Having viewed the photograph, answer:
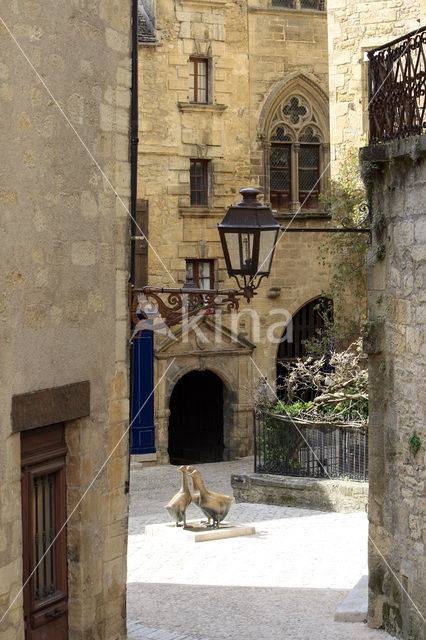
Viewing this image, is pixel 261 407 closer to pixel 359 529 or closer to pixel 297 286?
pixel 359 529

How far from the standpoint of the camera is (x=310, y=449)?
649 inches

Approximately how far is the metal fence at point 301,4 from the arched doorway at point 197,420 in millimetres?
8272

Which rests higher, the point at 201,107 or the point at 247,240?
the point at 201,107

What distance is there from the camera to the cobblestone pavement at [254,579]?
10.4 metres

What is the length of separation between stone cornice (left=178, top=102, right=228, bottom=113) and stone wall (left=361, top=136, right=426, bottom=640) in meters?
14.0

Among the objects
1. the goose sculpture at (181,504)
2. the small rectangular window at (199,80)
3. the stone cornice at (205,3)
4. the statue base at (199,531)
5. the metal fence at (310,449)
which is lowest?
the statue base at (199,531)

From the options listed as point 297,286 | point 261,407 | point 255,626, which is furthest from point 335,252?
point 255,626

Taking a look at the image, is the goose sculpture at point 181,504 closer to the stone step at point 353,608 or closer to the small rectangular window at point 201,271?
the stone step at point 353,608

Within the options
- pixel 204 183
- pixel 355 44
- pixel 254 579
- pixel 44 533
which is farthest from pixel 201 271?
pixel 44 533

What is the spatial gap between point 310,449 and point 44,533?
28.4 feet

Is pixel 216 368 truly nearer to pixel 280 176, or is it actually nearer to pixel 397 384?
pixel 280 176

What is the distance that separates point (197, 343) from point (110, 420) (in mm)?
15088

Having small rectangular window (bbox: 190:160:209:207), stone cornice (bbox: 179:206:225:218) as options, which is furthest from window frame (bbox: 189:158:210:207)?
stone cornice (bbox: 179:206:225:218)

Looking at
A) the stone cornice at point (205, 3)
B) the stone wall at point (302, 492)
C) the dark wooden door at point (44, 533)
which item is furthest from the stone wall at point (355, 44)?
the dark wooden door at point (44, 533)
